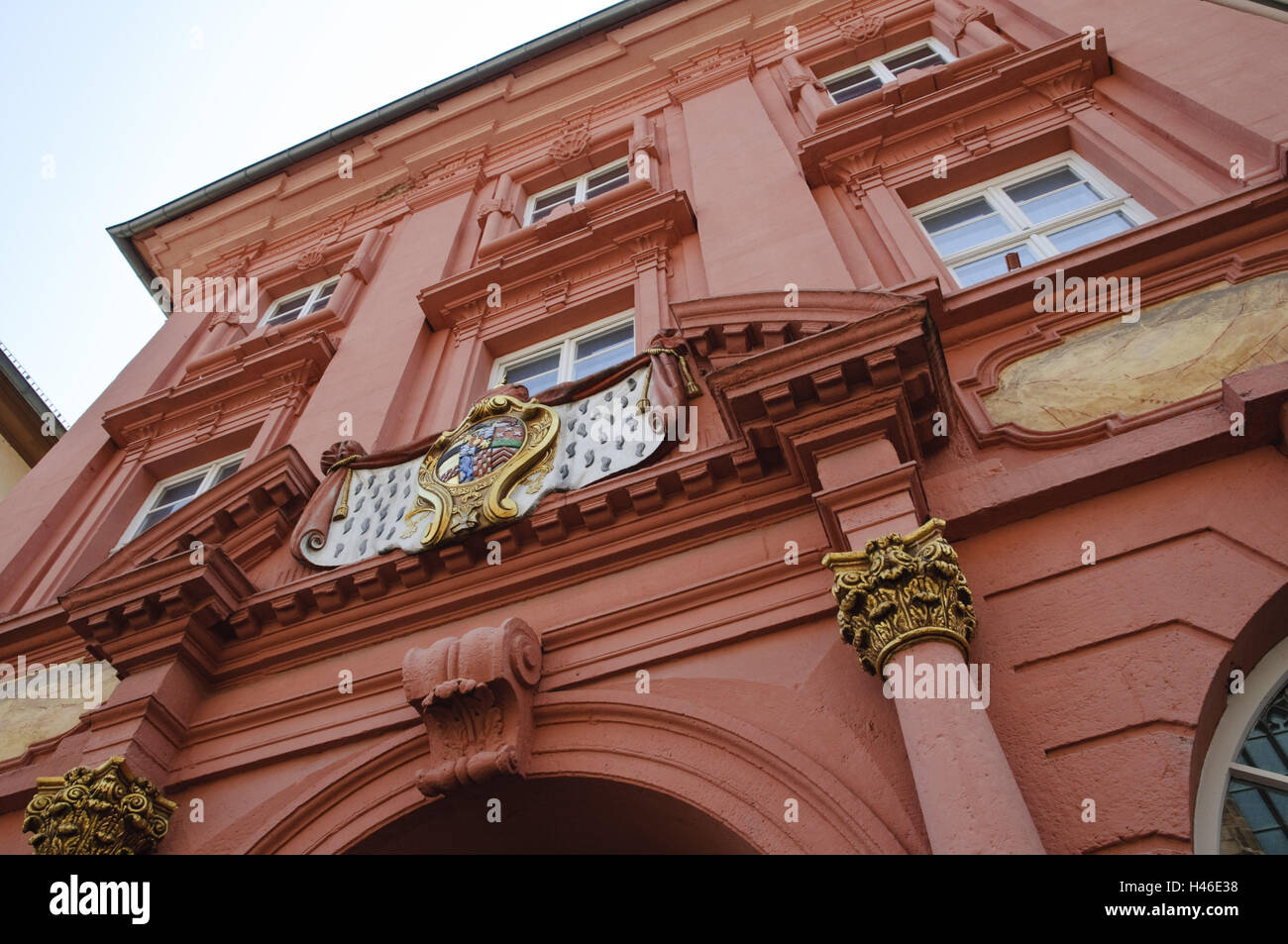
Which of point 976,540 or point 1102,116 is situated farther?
point 1102,116

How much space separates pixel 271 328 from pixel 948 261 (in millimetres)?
8715

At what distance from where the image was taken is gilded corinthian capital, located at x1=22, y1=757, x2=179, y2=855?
18.0 feet

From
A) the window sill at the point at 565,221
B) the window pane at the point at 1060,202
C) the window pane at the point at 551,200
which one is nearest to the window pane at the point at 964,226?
the window pane at the point at 1060,202

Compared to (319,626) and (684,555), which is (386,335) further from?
(684,555)

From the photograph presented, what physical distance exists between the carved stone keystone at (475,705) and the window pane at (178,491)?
713 cm

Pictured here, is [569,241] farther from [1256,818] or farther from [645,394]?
[1256,818]

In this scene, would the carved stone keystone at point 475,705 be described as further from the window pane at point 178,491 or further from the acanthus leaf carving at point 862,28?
the acanthus leaf carving at point 862,28

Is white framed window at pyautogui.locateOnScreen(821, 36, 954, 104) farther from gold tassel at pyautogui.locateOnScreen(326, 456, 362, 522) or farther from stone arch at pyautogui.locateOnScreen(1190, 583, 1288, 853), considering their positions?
stone arch at pyautogui.locateOnScreen(1190, 583, 1288, 853)

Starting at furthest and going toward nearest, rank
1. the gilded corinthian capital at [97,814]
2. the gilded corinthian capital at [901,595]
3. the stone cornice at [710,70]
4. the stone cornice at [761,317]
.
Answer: the stone cornice at [710,70], the stone cornice at [761,317], the gilded corinthian capital at [97,814], the gilded corinthian capital at [901,595]

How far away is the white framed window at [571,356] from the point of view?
965cm

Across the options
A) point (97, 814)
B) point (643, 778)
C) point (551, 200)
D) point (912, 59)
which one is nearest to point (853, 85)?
point (912, 59)

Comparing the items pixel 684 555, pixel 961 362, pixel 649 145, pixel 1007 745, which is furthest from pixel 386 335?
pixel 1007 745

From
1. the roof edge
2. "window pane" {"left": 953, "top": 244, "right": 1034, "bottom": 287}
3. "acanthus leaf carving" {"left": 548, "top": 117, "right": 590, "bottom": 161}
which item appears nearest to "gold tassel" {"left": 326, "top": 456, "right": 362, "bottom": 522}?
"window pane" {"left": 953, "top": 244, "right": 1034, "bottom": 287}

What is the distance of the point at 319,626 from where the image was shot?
22.7ft
